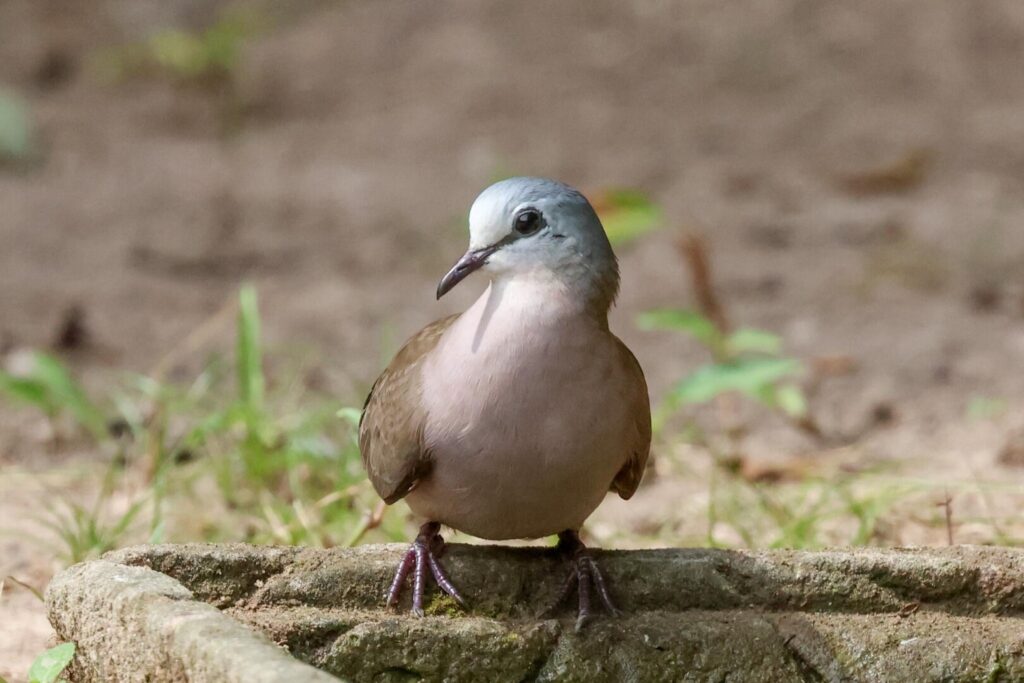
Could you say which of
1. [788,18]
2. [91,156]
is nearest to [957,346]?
[788,18]

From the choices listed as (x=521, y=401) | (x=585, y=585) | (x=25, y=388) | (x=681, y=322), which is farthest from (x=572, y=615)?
(x=25, y=388)

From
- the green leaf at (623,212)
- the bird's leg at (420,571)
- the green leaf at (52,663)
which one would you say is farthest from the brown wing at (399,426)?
the green leaf at (623,212)

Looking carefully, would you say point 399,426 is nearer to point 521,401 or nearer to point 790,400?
point 521,401

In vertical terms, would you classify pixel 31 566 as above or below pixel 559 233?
below

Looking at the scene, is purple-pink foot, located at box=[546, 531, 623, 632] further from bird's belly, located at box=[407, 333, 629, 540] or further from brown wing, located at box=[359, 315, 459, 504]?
brown wing, located at box=[359, 315, 459, 504]

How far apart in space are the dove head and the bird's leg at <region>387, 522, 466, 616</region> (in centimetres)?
48

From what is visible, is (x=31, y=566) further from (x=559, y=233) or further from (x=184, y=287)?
(x=184, y=287)

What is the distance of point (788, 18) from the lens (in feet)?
31.2

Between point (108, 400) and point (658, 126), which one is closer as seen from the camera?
point (108, 400)

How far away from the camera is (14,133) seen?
8.20 m

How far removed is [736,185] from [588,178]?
2.62 feet

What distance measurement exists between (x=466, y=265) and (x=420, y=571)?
577 mm

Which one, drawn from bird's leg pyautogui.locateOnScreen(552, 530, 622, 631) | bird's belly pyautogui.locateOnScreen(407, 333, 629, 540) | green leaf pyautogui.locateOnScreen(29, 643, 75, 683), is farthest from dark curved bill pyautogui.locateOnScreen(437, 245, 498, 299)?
green leaf pyautogui.locateOnScreen(29, 643, 75, 683)

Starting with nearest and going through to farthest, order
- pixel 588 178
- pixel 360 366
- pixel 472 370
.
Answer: pixel 472 370
pixel 360 366
pixel 588 178
